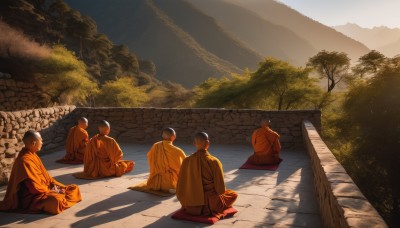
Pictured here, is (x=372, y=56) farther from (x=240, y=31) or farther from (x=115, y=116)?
(x=240, y=31)

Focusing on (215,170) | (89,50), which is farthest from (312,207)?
(89,50)

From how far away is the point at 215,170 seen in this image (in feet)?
16.2

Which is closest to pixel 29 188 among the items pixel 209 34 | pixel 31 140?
pixel 31 140

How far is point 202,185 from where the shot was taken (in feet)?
16.1

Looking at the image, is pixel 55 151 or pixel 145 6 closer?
pixel 55 151

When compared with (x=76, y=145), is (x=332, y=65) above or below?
above

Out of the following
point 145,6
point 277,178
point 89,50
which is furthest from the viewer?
point 145,6

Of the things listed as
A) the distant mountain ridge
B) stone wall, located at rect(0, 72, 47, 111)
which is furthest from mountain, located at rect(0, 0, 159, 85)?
the distant mountain ridge

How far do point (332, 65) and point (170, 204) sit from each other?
30753mm

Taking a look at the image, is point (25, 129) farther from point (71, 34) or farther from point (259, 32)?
point (259, 32)

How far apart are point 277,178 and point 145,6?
89222 mm

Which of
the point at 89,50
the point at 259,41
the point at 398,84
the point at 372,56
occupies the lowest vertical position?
the point at 398,84

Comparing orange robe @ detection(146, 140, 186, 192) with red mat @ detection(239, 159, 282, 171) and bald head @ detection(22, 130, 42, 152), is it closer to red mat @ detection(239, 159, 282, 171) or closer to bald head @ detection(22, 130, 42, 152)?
bald head @ detection(22, 130, 42, 152)

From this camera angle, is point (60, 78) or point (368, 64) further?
point (368, 64)
